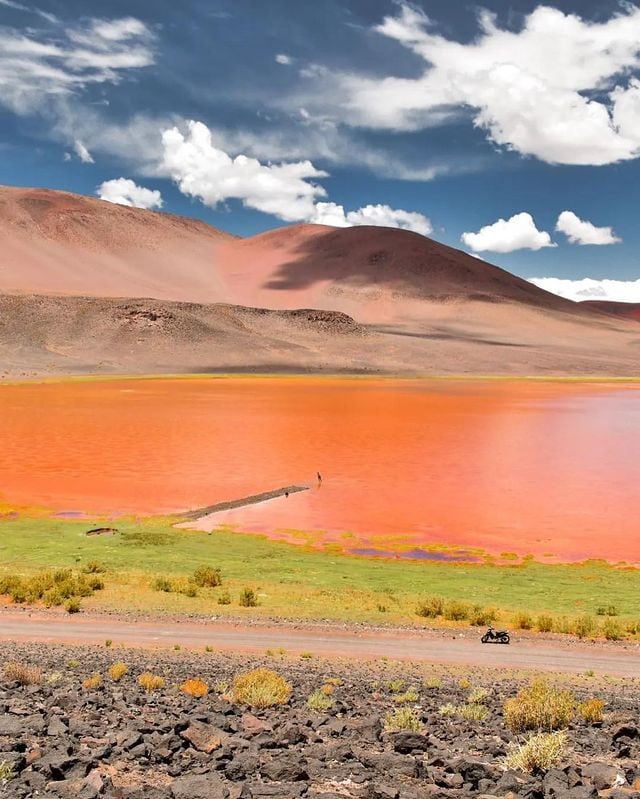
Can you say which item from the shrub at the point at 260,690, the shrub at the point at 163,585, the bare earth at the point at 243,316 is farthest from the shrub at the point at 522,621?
the bare earth at the point at 243,316

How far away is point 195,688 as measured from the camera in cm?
936

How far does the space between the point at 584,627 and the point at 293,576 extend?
6.51 meters

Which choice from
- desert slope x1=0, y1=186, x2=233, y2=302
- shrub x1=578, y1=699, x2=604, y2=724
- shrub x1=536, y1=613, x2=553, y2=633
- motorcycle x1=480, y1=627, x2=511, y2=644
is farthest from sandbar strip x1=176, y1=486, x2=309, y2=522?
desert slope x1=0, y1=186, x2=233, y2=302

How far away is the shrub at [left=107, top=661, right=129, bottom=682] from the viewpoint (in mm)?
10031

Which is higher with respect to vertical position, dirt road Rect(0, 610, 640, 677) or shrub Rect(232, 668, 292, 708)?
shrub Rect(232, 668, 292, 708)

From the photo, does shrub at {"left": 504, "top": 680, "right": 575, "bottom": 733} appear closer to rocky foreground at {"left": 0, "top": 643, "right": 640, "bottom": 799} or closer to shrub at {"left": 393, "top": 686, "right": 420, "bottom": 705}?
rocky foreground at {"left": 0, "top": 643, "right": 640, "bottom": 799}

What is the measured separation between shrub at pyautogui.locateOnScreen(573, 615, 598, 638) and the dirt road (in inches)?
16.7

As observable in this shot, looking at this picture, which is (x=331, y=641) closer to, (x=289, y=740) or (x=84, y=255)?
(x=289, y=740)

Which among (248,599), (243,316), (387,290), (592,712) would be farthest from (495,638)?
(387,290)

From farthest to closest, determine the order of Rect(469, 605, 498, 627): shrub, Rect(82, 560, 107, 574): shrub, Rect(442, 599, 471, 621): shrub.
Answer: Rect(82, 560, 107, 574): shrub, Rect(442, 599, 471, 621): shrub, Rect(469, 605, 498, 627): shrub

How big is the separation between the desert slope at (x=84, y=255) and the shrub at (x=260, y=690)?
13973 cm

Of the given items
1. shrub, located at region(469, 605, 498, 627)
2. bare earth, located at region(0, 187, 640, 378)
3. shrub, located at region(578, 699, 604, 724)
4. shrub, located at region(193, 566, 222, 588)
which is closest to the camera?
shrub, located at region(578, 699, 604, 724)

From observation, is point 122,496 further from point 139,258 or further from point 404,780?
point 139,258

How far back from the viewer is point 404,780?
21.7ft
